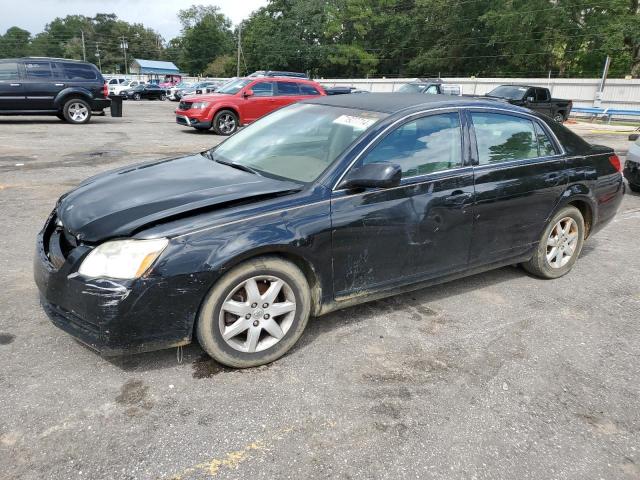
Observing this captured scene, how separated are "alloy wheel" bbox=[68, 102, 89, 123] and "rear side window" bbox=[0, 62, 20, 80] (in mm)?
1643

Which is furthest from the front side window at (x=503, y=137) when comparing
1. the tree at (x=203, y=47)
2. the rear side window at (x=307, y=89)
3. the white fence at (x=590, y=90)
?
the tree at (x=203, y=47)

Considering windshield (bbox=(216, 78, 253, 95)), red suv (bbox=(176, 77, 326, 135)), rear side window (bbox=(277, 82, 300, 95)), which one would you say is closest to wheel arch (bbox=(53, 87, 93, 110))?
red suv (bbox=(176, 77, 326, 135))

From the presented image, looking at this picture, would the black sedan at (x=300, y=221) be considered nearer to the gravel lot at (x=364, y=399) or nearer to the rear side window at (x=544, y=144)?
the rear side window at (x=544, y=144)

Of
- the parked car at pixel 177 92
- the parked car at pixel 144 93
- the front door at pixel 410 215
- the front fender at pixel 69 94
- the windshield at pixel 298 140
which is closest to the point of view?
the front door at pixel 410 215

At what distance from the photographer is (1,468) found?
2203mm

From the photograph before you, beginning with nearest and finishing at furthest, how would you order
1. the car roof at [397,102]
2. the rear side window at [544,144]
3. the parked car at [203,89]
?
the car roof at [397,102]
the rear side window at [544,144]
the parked car at [203,89]

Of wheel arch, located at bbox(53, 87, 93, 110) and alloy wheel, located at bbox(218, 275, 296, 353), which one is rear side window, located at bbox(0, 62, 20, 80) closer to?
wheel arch, located at bbox(53, 87, 93, 110)

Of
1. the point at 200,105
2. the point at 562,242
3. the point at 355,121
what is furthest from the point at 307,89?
the point at 355,121

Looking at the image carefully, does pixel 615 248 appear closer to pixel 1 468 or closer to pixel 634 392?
pixel 634 392

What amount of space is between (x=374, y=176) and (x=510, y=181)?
1.44m

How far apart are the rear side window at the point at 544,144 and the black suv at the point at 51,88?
14.7 metres

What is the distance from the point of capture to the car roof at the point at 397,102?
3.71m

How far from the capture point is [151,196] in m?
3.11

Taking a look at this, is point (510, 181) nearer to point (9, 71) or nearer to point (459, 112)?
point (459, 112)
